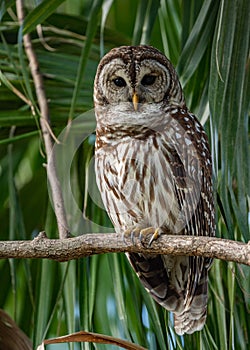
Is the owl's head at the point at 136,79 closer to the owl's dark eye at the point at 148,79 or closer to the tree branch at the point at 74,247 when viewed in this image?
the owl's dark eye at the point at 148,79

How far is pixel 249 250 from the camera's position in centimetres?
151

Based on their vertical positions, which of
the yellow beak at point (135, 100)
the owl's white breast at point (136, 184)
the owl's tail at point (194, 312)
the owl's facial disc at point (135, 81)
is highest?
the owl's facial disc at point (135, 81)

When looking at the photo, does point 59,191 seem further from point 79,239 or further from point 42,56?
point 42,56

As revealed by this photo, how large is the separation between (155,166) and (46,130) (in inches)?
12.0

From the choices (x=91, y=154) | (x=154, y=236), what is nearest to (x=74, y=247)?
(x=154, y=236)

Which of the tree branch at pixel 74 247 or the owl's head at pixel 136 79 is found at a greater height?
the owl's head at pixel 136 79

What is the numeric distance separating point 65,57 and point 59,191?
2.65ft

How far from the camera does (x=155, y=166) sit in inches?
87.4

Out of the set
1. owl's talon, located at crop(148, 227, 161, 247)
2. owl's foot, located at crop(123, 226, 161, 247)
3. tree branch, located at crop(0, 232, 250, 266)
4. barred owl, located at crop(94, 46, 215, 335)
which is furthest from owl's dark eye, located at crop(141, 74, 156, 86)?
tree branch, located at crop(0, 232, 250, 266)

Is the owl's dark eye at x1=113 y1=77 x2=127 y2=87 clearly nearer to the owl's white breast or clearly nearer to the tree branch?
the owl's white breast

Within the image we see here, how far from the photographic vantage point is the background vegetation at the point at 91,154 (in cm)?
189

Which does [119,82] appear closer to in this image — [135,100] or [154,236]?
[135,100]

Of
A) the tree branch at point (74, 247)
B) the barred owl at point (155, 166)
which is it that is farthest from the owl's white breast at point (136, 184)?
the tree branch at point (74, 247)

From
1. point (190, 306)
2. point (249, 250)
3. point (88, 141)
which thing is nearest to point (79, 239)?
point (249, 250)
